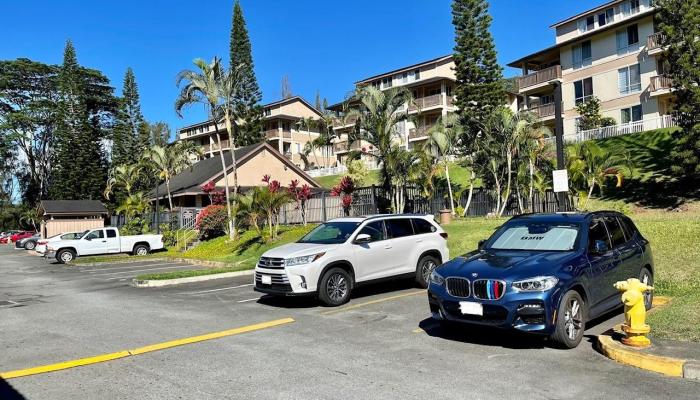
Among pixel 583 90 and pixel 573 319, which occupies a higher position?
pixel 583 90

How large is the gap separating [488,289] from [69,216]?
47574 mm

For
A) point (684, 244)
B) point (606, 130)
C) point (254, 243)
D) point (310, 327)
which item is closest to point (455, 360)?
point (310, 327)

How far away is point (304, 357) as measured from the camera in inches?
263

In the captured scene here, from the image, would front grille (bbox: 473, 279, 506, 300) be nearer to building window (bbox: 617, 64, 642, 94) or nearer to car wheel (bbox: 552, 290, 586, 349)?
car wheel (bbox: 552, 290, 586, 349)

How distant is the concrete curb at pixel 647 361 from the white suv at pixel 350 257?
16.3ft

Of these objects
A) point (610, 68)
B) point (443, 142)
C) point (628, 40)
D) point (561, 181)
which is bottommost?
point (561, 181)

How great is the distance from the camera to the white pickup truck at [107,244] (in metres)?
27.8

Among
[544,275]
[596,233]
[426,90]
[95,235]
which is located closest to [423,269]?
[596,233]

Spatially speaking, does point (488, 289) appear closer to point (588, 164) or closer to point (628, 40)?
point (588, 164)

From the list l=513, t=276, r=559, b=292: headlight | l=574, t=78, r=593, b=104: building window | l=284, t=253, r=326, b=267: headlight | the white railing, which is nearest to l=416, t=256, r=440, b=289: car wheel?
l=284, t=253, r=326, b=267: headlight

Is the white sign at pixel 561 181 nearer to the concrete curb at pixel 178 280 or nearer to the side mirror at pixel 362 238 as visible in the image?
the side mirror at pixel 362 238

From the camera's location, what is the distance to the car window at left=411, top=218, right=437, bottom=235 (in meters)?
11.9

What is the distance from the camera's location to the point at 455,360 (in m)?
6.38

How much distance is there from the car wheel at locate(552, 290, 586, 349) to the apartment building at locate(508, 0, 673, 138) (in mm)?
31323
